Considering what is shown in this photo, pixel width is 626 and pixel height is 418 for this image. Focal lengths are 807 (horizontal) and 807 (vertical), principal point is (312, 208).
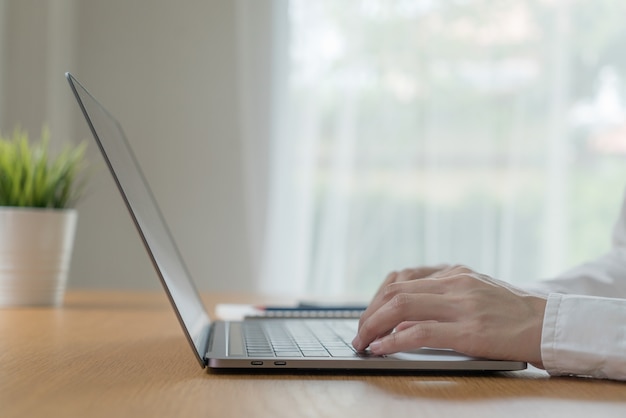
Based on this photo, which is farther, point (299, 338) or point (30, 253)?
point (30, 253)

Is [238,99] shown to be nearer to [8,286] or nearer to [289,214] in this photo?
[289,214]

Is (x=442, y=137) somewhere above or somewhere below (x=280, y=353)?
above

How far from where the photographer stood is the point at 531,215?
3.04 meters

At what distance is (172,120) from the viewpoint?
312 centimetres

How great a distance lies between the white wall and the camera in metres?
3.10

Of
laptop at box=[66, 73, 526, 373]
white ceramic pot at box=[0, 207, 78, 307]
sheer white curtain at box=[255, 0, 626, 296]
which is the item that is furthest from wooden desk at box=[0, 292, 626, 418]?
sheer white curtain at box=[255, 0, 626, 296]

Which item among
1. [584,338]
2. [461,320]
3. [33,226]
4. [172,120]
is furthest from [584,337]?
[172,120]

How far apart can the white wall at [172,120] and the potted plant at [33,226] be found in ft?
5.60

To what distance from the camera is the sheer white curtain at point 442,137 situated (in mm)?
3014

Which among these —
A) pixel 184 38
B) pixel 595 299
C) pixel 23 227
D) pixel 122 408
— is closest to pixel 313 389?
pixel 122 408

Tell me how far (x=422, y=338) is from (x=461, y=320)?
1.6 inches

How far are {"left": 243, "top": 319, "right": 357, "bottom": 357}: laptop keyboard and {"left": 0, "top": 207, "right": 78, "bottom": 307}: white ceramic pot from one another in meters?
0.40

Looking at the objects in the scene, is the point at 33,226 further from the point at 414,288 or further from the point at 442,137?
the point at 442,137

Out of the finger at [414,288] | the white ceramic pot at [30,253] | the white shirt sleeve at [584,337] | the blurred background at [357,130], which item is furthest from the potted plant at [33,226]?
the blurred background at [357,130]
